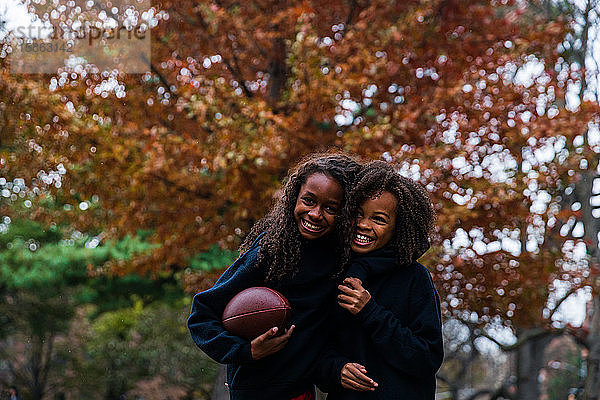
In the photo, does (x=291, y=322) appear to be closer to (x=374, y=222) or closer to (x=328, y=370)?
(x=328, y=370)

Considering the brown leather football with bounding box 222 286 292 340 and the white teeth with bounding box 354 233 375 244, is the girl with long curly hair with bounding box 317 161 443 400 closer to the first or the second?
the white teeth with bounding box 354 233 375 244

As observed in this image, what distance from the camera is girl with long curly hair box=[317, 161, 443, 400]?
116 inches

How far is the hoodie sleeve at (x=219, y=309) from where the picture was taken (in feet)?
9.91

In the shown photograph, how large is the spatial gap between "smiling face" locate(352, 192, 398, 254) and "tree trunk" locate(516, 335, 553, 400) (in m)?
10.4

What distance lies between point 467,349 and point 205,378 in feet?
52.6

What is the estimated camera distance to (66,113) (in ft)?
23.1

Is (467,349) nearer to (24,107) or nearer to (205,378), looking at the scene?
(205,378)

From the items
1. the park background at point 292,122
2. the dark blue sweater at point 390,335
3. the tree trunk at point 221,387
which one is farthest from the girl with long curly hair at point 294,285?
the tree trunk at point 221,387

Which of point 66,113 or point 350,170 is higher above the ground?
point 66,113

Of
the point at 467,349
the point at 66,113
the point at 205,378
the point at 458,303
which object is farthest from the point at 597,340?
the point at 467,349

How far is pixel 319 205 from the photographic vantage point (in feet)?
10.2

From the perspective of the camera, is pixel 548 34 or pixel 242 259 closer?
pixel 242 259

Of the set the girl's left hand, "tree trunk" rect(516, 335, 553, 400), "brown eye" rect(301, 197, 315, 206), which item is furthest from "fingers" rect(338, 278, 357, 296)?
"tree trunk" rect(516, 335, 553, 400)

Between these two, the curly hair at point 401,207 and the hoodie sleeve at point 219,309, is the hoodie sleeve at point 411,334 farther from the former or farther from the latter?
the hoodie sleeve at point 219,309
